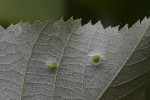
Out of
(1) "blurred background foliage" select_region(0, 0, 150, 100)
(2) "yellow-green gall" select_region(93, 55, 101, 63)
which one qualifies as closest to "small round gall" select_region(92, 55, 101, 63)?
(2) "yellow-green gall" select_region(93, 55, 101, 63)

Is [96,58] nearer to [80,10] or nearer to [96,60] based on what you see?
[96,60]

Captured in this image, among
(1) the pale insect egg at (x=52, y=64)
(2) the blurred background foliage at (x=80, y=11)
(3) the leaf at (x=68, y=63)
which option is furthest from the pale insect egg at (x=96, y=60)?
(2) the blurred background foliage at (x=80, y=11)

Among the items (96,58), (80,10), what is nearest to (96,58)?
(96,58)

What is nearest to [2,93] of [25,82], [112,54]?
[25,82]

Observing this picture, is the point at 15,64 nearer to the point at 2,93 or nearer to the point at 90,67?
the point at 2,93

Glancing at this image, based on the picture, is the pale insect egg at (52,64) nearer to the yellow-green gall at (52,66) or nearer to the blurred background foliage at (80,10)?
the yellow-green gall at (52,66)
